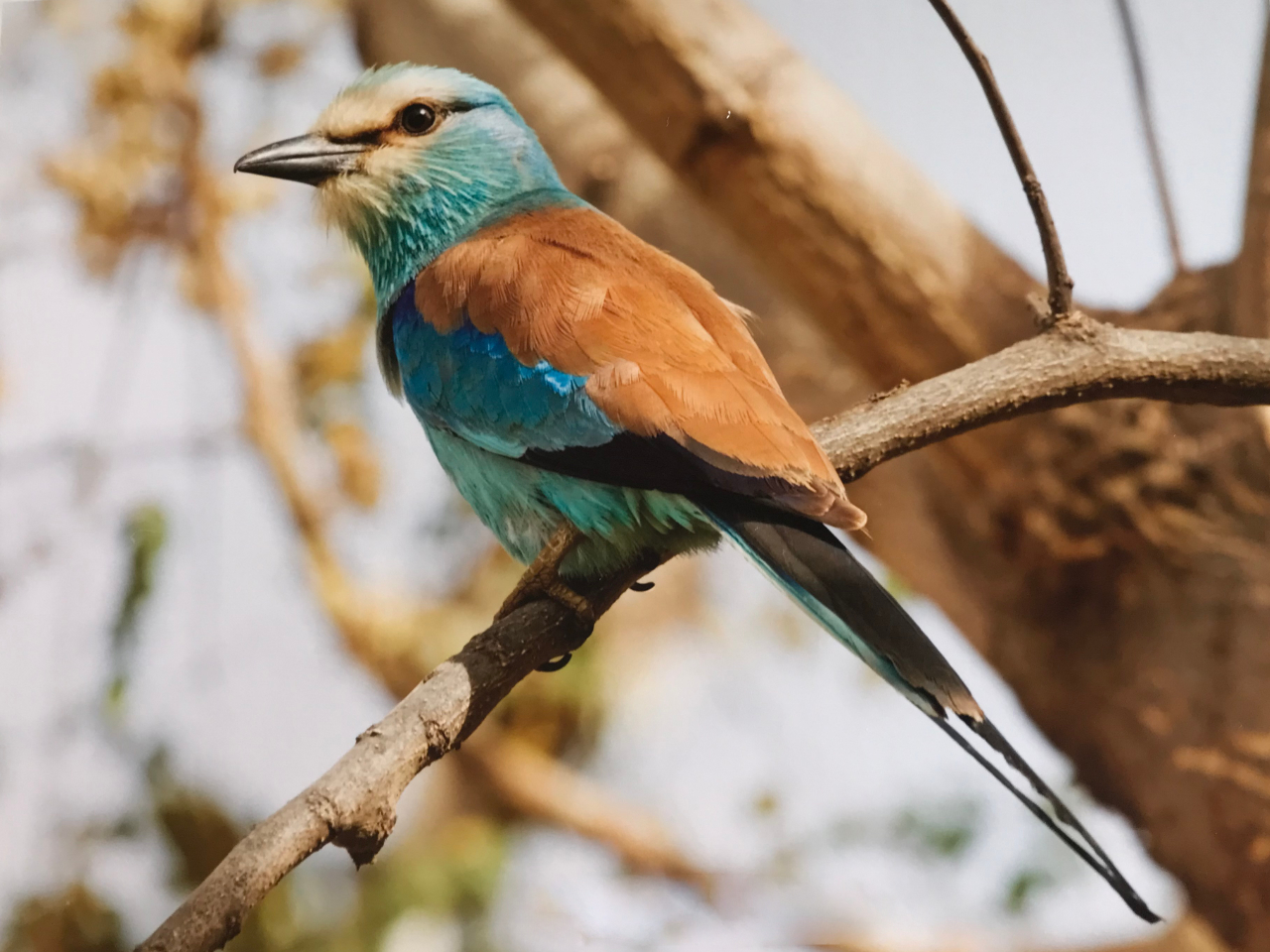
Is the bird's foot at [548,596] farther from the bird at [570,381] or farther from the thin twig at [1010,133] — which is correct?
the thin twig at [1010,133]

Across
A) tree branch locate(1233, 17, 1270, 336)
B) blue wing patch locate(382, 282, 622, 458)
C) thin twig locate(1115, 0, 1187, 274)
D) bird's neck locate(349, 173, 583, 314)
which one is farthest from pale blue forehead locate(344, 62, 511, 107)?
tree branch locate(1233, 17, 1270, 336)

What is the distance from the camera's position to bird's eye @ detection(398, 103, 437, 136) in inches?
53.5

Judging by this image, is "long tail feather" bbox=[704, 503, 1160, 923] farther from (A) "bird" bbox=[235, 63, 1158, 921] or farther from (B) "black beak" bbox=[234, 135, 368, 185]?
(B) "black beak" bbox=[234, 135, 368, 185]

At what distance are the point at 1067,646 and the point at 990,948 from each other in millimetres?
476

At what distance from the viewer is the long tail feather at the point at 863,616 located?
831 millimetres

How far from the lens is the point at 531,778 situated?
5.90 feet

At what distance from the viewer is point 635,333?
43.0 inches

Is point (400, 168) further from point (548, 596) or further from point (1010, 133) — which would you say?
point (1010, 133)

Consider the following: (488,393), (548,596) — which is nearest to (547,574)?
(548,596)

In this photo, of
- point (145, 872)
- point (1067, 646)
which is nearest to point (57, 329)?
point (145, 872)

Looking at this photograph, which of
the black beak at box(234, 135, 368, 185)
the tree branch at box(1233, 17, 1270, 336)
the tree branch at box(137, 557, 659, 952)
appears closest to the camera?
the tree branch at box(137, 557, 659, 952)

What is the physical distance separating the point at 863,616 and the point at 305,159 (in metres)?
0.86

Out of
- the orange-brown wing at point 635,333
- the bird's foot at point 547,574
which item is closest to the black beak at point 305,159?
the orange-brown wing at point 635,333

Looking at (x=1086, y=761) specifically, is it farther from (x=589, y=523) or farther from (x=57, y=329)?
(x=57, y=329)
